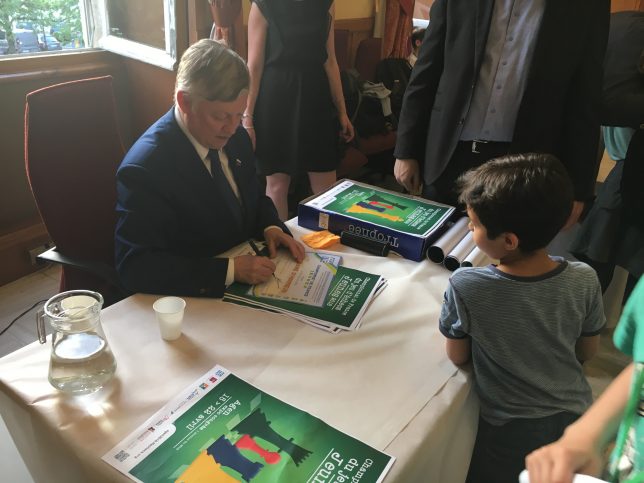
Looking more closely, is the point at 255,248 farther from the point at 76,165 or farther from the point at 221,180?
the point at 76,165

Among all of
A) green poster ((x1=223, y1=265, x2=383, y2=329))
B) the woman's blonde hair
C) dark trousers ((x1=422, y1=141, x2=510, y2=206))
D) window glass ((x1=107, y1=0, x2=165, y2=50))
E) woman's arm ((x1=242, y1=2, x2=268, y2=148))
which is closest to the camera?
green poster ((x1=223, y1=265, x2=383, y2=329))

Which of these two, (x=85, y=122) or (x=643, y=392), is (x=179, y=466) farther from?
(x=85, y=122)

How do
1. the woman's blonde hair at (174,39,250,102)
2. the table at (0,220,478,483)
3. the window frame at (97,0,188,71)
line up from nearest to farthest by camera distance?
the table at (0,220,478,483), the woman's blonde hair at (174,39,250,102), the window frame at (97,0,188,71)

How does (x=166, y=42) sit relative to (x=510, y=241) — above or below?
above

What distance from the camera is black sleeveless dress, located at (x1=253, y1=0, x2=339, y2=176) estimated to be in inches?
89.3

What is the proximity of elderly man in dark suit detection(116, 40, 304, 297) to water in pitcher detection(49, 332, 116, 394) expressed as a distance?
261 millimetres

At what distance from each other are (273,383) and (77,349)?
1.15 ft

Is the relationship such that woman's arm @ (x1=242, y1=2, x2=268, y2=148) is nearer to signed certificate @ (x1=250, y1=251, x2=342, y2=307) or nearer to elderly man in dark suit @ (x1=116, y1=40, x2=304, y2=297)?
elderly man in dark suit @ (x1=116, y1=40, x2=304, y2=297)

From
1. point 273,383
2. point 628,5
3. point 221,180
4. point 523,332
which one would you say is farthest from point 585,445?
point 628,5

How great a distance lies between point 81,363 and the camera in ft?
2.97

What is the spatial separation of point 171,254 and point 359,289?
17.6 inches

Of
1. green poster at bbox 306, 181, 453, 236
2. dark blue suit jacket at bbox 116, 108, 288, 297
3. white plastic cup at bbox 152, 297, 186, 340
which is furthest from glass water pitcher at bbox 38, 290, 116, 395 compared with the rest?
green poster at bbox 306, 181, 453, 236

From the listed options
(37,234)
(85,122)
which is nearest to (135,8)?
(37,234)

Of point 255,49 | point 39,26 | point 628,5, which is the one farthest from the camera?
point 628,5
